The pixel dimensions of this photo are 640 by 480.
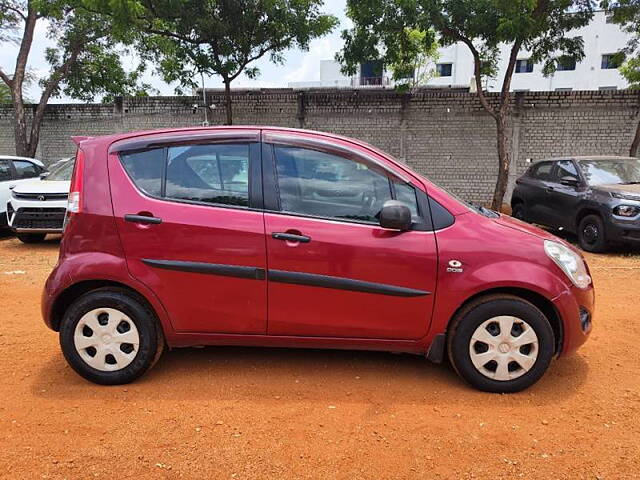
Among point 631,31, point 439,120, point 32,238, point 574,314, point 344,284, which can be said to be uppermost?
point 631,31

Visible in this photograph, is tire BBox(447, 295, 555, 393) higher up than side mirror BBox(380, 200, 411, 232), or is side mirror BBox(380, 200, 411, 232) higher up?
side mirror BBox(380, 200, 411, 232)

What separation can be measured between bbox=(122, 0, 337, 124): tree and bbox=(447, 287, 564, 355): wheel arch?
1009 centimetres

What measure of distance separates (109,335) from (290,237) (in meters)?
1.40

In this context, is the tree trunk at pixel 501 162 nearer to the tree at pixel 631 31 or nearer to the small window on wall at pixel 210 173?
the tree at pixel 631 31

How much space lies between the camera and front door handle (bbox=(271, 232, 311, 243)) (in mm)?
3096

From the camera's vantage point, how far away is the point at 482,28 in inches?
411

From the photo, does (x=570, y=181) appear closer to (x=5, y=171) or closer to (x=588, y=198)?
(x=588, y=198)

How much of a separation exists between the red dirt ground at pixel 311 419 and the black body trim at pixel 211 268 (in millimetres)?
796

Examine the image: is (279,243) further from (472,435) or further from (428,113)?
(428,113)

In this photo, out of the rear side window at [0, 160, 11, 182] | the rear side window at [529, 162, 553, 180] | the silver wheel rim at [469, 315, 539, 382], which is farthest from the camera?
the rear side window at [529, 162, 553, 180]

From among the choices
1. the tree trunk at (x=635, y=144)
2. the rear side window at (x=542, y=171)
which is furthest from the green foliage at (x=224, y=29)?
the tree trunk at (x=635, y=144)

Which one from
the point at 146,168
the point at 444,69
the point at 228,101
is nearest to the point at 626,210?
the point at 146,168

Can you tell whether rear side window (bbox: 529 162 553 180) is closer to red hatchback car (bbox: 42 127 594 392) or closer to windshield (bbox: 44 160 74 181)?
red hatchback car (bbox: 42 127 594 392)

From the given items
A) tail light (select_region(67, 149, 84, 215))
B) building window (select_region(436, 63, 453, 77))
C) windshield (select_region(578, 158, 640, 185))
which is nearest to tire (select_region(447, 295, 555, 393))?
tail light (select_region(67, 149, 84, 215))
